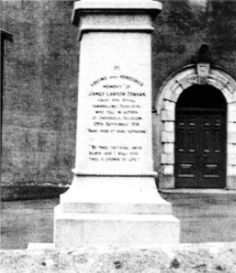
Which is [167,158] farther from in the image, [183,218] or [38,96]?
[183,218]

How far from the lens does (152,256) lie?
5379mm

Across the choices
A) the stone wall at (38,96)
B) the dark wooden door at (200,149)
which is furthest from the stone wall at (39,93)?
the dark wooden door at (200,149)

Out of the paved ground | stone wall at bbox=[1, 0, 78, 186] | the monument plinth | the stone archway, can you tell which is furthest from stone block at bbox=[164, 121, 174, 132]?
the monument plinth

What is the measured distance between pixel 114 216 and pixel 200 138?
11.0 meters

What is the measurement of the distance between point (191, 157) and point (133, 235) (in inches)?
432

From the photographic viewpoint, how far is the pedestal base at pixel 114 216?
6297 millimetres

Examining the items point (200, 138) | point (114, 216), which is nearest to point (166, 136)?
point (200, 138)

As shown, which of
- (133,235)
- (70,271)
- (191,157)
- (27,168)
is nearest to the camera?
(70,271)

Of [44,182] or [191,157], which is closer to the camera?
[44,182]

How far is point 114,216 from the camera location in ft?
21.1

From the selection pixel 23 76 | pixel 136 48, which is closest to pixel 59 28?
pixel 23 76

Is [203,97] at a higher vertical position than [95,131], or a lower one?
higher

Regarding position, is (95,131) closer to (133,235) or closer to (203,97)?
(133,235)

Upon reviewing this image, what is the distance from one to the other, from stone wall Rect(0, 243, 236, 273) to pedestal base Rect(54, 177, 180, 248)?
770mm
